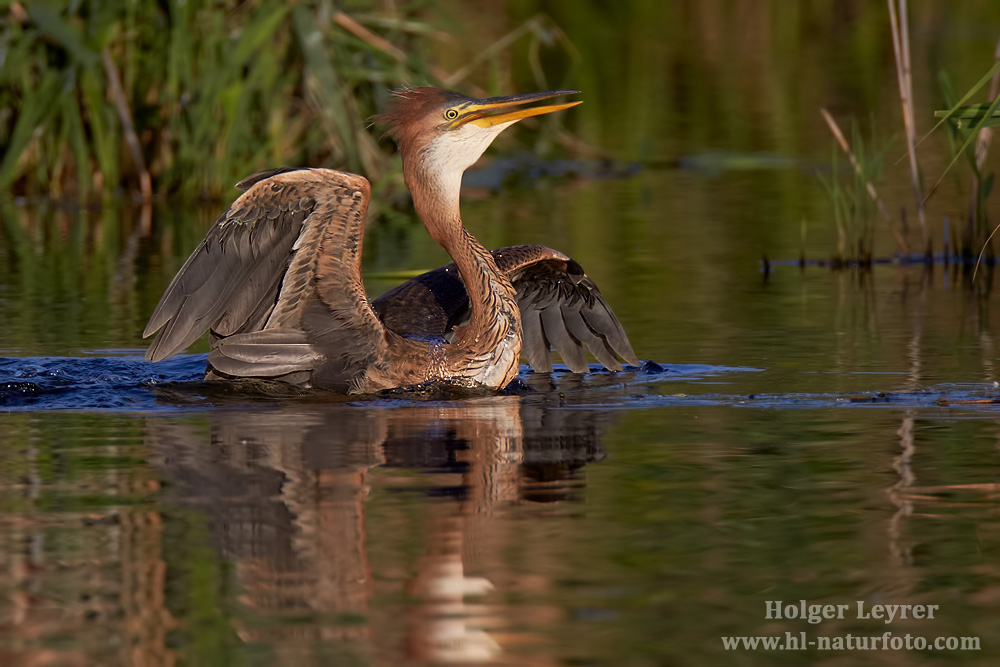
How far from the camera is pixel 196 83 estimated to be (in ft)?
48.4

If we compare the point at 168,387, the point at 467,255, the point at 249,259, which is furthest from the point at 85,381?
the point at 467,255

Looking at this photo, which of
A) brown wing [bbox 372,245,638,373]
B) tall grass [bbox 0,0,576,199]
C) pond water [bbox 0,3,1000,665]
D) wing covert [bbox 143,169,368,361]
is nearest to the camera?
pond water [bbox 0,3,1000,665]

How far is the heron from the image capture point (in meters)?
8.09

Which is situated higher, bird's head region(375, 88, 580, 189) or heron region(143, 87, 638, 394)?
bird's head region(375, 88, 580, 189)

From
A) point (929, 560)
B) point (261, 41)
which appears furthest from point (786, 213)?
point (929, 560)

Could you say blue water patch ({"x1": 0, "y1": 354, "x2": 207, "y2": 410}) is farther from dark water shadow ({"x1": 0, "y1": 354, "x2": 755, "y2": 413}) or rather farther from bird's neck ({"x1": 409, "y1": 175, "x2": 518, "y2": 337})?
bird's neck ({"x1": 409, "y1": 175, "x2": 518, "y2": 337})

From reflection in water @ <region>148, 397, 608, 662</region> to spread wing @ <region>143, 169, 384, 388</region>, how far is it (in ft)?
1.91

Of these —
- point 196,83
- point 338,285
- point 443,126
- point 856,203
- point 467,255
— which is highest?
point 196,83

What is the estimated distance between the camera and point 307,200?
8.06m

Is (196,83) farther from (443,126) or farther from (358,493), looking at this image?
(358,493)

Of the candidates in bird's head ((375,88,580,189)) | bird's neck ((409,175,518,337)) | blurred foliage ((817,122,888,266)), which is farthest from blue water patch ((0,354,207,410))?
blurred foliage ((817,122,888,266))

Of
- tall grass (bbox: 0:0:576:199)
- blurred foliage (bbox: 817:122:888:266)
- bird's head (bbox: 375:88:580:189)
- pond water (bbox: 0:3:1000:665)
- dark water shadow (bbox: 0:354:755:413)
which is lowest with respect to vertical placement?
pond water (bbox: 0:3:1000:665)

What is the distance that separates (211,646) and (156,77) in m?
11.1

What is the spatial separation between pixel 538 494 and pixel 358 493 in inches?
23.4
